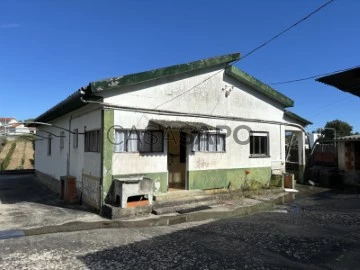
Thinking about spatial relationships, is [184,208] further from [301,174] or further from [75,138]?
[301,174]

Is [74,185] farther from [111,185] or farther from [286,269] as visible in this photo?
[286,269]

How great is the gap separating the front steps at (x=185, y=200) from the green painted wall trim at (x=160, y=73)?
3.55 metres

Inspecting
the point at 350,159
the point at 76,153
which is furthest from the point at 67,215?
the point at 350,159

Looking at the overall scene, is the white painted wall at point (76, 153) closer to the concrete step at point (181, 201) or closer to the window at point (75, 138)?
the window at point (75, 138)

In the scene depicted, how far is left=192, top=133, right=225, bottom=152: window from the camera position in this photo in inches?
447

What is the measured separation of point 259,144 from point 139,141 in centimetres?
593

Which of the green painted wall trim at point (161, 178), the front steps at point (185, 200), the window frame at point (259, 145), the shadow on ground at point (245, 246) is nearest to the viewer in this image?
the shadow on ground at point (245, 246)

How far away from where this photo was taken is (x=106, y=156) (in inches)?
361

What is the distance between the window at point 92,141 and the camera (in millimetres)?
9852

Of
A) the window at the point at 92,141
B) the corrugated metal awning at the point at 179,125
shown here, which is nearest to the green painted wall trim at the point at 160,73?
the corrugated metal awning at the point at 179,125

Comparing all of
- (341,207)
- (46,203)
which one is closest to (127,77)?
(46,203)

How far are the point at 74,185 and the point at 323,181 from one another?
1186 centimetres

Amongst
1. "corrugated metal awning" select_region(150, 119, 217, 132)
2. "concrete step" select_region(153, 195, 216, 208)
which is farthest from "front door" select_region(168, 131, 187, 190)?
"corrugated metal awning" select_region(150, 119, 217, 132)

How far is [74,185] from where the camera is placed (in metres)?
10.9
